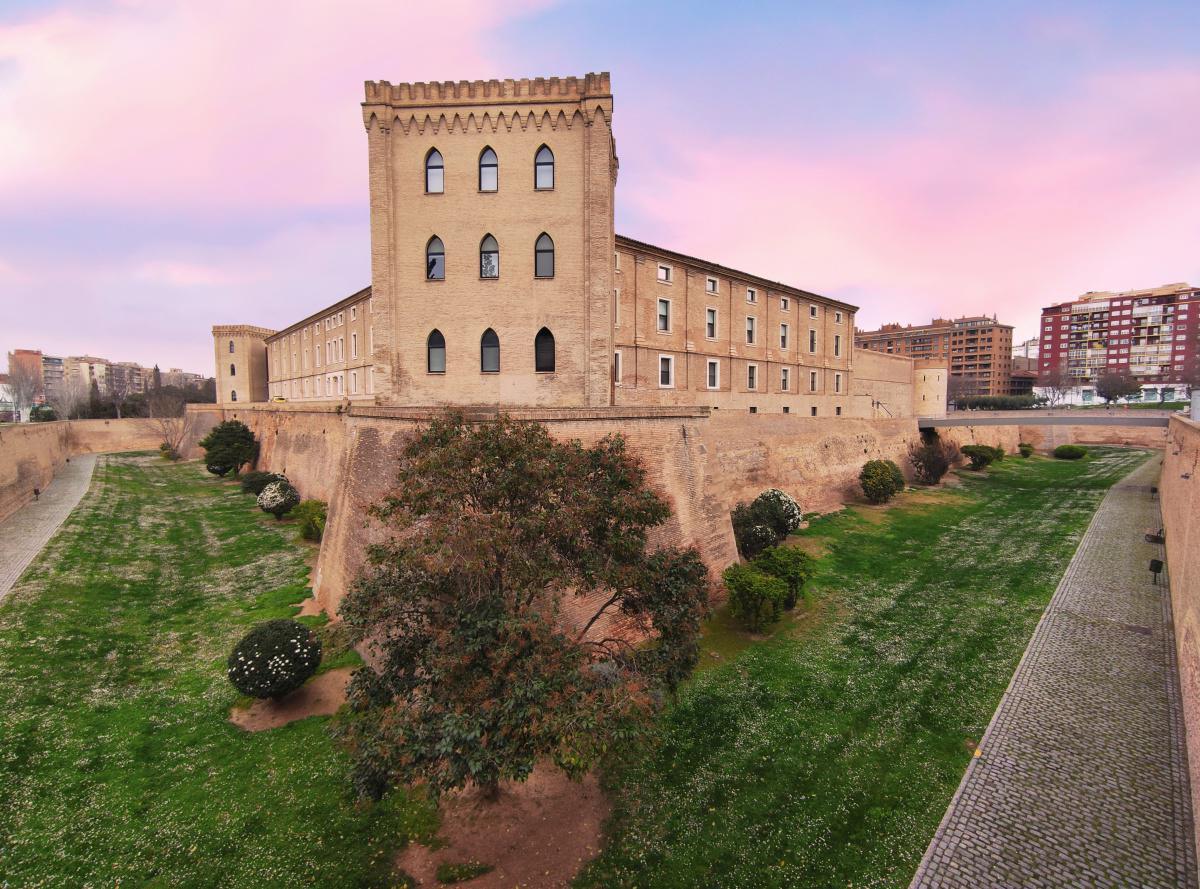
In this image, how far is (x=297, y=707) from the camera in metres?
11.7

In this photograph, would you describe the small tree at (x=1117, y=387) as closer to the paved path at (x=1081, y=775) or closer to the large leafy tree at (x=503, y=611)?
the paved path at (x=1081, y=775)

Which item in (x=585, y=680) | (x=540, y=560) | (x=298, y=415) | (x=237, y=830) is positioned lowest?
(x=237, y=830)

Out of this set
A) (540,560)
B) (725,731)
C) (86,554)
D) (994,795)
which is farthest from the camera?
(86,554)

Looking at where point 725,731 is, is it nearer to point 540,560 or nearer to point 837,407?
point 540,560

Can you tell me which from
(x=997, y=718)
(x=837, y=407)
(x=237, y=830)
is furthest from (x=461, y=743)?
(x=837, y=407)

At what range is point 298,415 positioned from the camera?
33.5m

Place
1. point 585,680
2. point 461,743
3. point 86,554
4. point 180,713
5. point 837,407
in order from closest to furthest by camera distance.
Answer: point 461,743 → point 585,680 → point 180,713 → point 86,554 → point 837,407

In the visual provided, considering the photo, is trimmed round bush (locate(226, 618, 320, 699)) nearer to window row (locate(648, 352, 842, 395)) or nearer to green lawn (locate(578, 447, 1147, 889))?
green lawn (locate(578, 447, 1147, 889))

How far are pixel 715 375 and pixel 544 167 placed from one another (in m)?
19.5

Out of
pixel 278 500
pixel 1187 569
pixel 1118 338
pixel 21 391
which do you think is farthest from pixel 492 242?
pixel 1118 338

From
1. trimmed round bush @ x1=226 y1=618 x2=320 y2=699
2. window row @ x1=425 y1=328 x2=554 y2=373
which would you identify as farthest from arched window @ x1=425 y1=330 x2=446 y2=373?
trimmed round bush @ x1=226 y1=618 x2=320 y2=699

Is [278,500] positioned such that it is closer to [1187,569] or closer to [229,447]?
[229,447]

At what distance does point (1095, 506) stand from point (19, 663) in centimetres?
4323

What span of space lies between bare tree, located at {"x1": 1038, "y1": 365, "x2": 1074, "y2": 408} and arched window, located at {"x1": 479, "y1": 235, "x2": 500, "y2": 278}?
93.0 m
